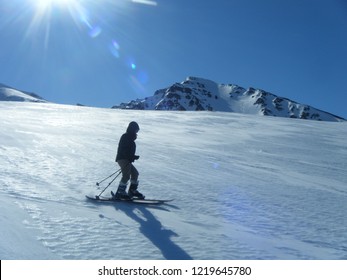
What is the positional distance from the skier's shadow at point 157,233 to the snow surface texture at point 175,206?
0.01 m

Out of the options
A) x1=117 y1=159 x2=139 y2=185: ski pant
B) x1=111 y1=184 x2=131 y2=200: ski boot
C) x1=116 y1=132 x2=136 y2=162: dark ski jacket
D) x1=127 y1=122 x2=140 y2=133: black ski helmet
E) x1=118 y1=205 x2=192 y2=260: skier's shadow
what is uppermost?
Answer: x1=127 y1=122 x2=140 y2=133: black ski helmet

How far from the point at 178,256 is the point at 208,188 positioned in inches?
164

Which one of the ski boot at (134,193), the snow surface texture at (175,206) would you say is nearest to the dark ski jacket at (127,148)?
the ski boot at (134,193)

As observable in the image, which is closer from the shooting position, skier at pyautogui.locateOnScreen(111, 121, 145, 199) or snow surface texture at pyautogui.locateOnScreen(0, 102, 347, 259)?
snow surface texture at pyautogui.locateOnScreen(0, 102, 347, 259)

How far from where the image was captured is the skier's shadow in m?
5.00

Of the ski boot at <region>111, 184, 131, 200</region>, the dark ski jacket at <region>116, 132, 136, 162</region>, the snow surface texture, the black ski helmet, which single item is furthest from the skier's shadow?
the black ski helmet

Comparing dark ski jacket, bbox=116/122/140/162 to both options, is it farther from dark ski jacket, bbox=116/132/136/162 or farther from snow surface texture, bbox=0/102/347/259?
snow surface texture, bbox=0/102/347/259

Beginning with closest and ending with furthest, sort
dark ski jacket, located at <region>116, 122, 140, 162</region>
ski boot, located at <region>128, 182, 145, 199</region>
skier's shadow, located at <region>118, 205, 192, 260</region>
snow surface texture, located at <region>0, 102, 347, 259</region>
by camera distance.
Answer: skier's shadow, located at <region>118, 205, 192, 260</region> < snow surface texture, located at <region>0, 102, 347, 259</region> < ski boot, located at <region>128, 182, 145, 199</region> < dark ski jacket, located at <region>116, 122, 140, 162</region>

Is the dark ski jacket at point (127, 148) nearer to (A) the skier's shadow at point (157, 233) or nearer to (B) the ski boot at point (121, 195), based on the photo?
(B) the ski boot at point (121, 195)

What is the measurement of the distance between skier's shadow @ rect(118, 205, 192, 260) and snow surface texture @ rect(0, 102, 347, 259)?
1cm

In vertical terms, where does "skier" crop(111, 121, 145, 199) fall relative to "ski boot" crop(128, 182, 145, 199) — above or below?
above

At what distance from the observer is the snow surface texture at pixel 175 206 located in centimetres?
519

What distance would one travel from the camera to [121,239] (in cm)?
539
